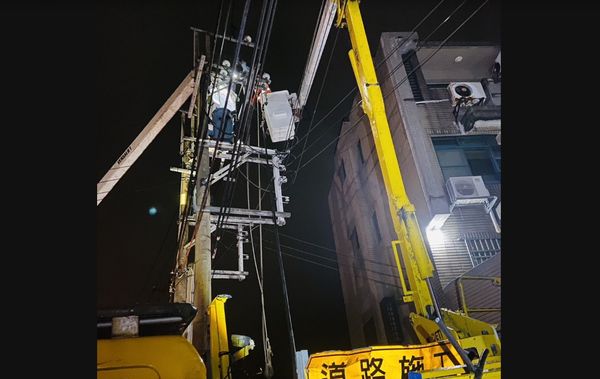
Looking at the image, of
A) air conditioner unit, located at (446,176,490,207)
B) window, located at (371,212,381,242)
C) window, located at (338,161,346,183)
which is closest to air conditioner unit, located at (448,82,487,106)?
air conditioner unit, located at (446,176,490,207)

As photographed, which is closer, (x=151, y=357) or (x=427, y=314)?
(x=151, y=357)

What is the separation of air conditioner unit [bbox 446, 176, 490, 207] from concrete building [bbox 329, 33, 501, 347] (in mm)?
47

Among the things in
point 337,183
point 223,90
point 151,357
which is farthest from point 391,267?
point 151,357

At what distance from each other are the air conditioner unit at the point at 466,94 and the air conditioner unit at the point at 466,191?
4.39 m

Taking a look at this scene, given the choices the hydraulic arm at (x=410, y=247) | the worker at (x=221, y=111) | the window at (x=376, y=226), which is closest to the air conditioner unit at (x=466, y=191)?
the window at (x=376, y=226)

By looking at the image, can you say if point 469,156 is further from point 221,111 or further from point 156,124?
point 156,124

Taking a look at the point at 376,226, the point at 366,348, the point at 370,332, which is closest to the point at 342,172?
the point at 376,226

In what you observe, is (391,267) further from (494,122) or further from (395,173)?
(395,173)

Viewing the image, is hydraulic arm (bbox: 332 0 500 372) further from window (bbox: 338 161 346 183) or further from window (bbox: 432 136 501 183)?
window (bbox: 338 161 346 183)

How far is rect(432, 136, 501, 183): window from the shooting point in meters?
18.5

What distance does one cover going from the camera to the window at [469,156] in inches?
729

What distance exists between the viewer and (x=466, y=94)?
61.0 feet

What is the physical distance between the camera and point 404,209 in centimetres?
922

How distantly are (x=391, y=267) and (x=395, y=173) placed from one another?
11.4 metres
